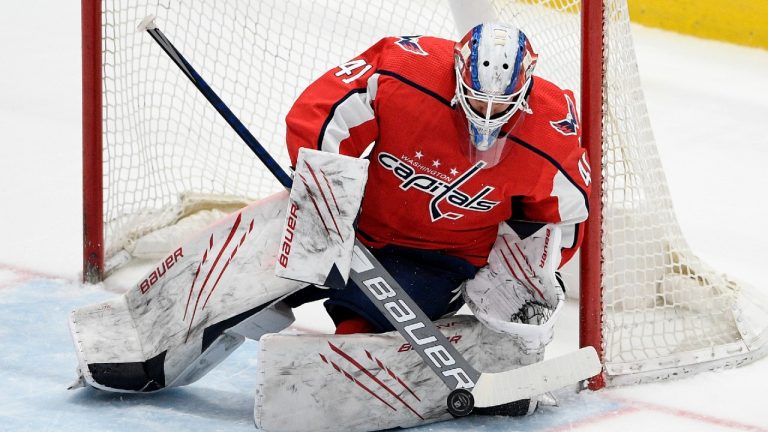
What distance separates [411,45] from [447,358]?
25.6 inches

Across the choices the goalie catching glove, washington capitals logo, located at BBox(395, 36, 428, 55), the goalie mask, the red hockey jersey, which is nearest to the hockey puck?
the goalie catching glove

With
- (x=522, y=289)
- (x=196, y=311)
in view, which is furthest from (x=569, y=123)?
(x=196, y=311)

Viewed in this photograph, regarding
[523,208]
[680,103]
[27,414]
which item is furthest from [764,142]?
[27,414]

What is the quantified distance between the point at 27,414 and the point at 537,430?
1.06 metres

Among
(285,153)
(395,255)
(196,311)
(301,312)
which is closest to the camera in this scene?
(196,311)

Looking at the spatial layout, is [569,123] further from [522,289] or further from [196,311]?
[196,311]

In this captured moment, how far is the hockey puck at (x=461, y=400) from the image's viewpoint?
2742 mm

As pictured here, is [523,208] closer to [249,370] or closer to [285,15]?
[249,370]

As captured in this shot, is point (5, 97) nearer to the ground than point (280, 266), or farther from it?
nearer to the ground

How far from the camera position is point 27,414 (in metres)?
2.74

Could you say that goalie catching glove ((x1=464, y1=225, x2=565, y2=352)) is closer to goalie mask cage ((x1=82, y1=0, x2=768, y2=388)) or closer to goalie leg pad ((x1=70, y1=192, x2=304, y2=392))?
goalie mask cage ((x1=82, y1=0, x2=768, y2=388))

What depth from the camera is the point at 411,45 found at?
2.75 m

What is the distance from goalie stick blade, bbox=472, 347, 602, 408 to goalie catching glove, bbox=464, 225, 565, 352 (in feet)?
0.26

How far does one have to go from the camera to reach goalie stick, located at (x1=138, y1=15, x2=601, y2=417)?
2686 mm
